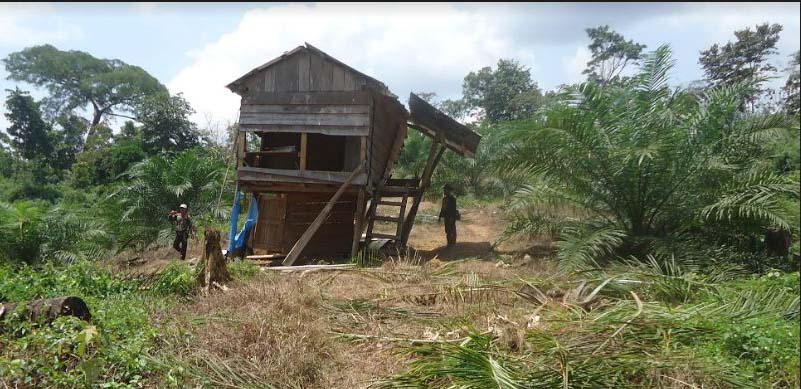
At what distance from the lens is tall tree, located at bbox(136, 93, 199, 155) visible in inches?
974

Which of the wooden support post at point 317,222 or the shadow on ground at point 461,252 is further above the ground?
the wooden support post at point 317,222

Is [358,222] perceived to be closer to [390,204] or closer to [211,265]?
[390,204]

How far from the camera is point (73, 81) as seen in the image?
131ft

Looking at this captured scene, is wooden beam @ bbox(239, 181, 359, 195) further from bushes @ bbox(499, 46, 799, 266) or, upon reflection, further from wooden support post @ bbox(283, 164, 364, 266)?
bushes @ bbox(499, 46, 799, 266)

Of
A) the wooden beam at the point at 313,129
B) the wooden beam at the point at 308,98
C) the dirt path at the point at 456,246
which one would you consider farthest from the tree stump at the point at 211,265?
the wooden beam at the point at 308,98

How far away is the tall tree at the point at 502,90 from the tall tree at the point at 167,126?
1750cm

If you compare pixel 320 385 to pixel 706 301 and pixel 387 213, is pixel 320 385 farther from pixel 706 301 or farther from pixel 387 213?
pixel 387 213

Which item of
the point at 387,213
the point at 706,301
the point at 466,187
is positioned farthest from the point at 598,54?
the point at 706,301

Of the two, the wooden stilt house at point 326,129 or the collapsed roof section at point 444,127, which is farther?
the collapsed roof section at point 444,127

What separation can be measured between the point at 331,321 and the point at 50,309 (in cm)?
248

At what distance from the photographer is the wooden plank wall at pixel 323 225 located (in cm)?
1202

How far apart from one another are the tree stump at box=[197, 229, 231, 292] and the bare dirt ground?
277mm

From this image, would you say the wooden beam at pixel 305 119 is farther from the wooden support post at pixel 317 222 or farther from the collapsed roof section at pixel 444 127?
the collapsed roof section at pixel 444 127

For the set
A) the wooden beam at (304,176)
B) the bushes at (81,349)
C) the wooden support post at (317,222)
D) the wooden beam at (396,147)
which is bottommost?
the bushes at (81,349)
